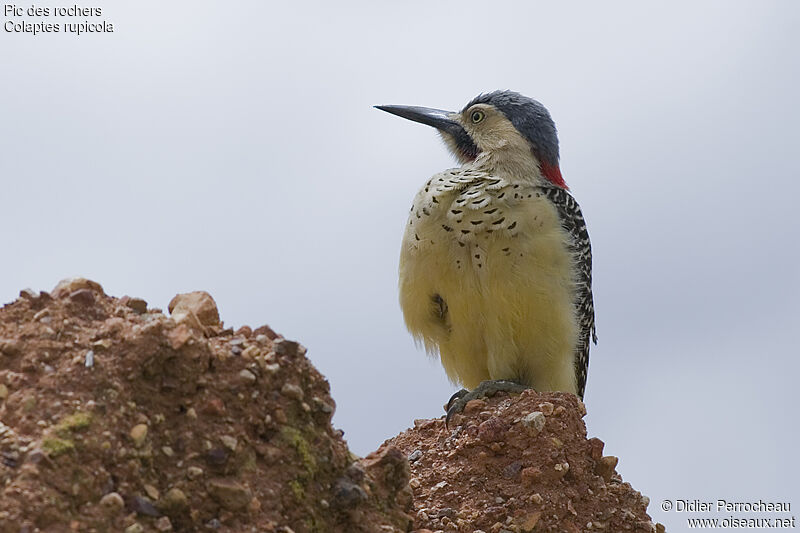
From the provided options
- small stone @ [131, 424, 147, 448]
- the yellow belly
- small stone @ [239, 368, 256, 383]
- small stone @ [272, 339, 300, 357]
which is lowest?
small stone @ [131, 424, 147, 448]

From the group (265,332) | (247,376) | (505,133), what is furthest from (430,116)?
(247,376)

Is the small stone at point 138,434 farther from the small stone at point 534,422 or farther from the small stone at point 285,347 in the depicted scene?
the small stone at point 534,422

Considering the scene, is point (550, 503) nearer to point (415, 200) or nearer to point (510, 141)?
point (415, 200)

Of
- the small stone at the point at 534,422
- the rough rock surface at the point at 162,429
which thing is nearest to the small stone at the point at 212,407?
the rough rock surface at the point at 162,429

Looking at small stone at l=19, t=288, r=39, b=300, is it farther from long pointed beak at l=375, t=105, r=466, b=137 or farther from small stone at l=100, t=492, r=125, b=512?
long pointed beak at l=375, t=105, r=466, b=137

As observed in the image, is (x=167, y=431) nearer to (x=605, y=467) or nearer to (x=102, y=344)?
(x=102, y=344)

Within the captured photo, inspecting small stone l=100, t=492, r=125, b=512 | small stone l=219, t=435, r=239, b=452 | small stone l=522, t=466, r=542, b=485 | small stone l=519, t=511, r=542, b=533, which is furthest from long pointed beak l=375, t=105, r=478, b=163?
small stone l=100, t=492, r=125, b=512

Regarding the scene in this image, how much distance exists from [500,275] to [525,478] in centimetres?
171

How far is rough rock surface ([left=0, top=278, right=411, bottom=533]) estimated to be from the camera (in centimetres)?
390

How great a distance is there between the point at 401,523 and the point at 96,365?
1.60m

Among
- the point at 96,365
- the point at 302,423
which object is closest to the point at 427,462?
the point at 302,423

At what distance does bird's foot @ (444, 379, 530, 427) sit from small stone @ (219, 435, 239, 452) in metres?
2.89

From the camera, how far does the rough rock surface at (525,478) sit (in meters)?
5.86

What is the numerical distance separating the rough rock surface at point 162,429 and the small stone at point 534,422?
145 cm
